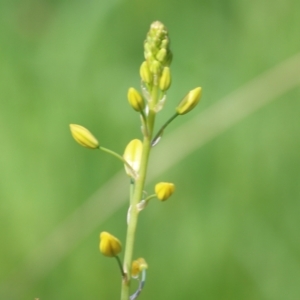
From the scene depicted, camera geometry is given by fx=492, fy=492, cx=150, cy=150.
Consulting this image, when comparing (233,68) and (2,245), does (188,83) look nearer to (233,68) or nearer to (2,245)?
(233,68)

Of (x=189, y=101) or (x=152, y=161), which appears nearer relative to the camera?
(x=189, y=101)

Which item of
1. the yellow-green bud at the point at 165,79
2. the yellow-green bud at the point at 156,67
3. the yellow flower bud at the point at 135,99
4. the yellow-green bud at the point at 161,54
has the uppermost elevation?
the yellow-green bud at the point at 161,54

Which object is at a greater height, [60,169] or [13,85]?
[13,85]

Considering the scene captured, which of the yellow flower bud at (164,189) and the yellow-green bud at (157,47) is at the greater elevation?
the yellow-green bud at (157,47)

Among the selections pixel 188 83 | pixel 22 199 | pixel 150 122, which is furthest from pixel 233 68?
pixel 150 122

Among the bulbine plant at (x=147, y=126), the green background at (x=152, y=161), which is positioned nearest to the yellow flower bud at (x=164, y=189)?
the bulbine plant at (x=147, y=126)

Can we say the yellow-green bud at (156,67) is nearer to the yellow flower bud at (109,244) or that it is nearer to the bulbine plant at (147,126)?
the bulbine plant at (147,126)

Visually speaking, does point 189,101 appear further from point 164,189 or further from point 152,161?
point 152,161

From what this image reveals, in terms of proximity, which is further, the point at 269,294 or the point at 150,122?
the point at 269,294

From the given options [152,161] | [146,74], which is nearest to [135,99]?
[146,74]
